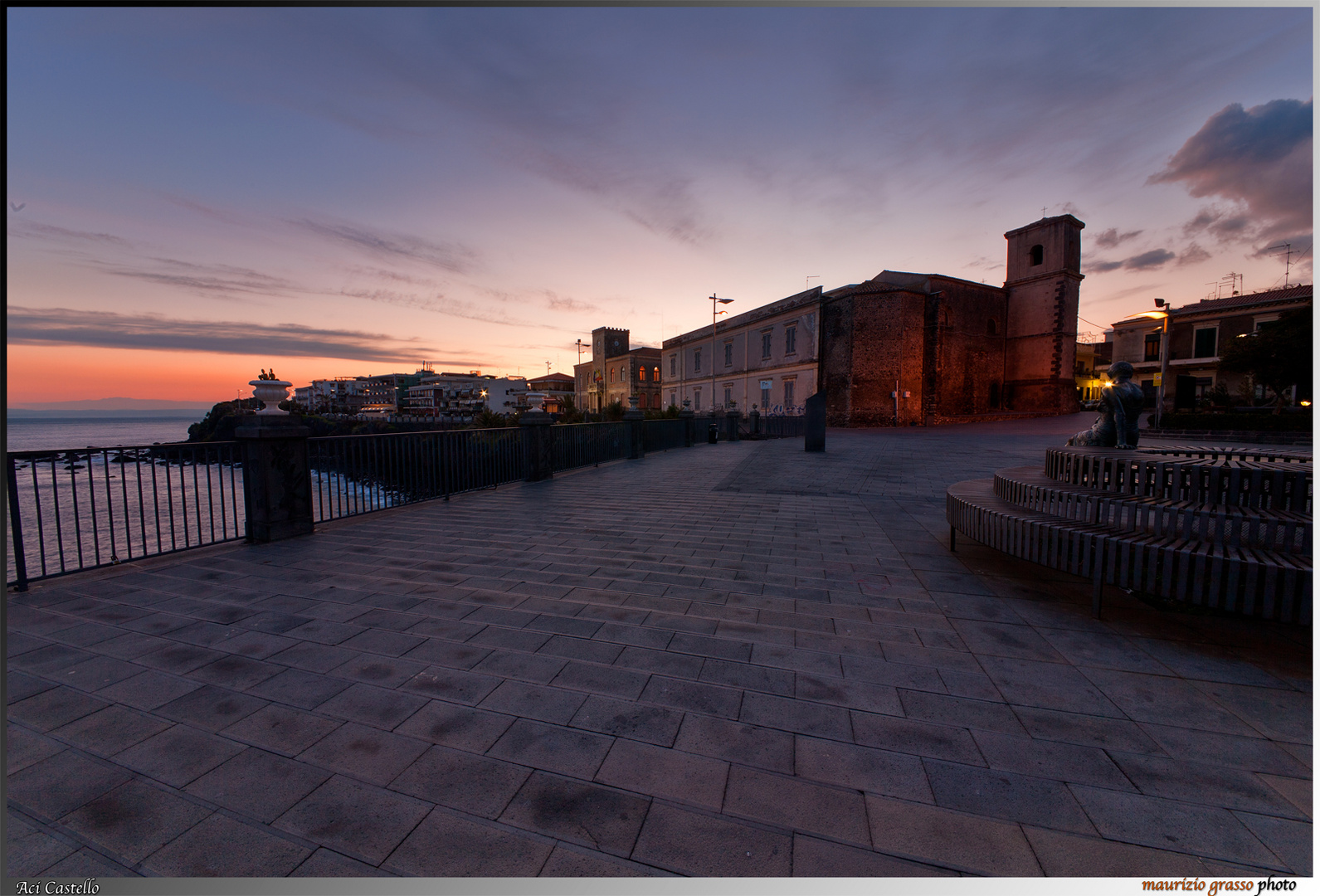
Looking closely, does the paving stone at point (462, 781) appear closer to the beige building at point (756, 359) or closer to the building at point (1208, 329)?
the beige building at point (756, 359)

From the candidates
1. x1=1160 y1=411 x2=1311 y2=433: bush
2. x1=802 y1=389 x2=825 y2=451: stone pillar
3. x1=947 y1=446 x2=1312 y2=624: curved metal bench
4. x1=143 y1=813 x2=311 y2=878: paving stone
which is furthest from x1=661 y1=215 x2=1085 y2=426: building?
x1=143 y1=813 x2=311 y2=878: paving stone

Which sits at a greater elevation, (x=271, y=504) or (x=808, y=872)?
(x=271, y=504)

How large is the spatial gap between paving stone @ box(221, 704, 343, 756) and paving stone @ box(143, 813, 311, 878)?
38 cm

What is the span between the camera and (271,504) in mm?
5137

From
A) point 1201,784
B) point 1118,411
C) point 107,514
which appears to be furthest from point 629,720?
point 107,514

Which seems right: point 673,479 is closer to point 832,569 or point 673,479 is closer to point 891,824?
point 832,569

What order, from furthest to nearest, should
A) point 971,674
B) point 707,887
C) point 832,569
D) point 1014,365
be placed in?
1. point 1014,365
2. point 832,569
3. point 971,674
4. point 707,887

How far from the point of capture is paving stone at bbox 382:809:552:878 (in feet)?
4.91

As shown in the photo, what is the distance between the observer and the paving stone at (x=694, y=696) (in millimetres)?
2260

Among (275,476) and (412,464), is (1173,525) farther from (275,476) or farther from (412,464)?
(275,476)

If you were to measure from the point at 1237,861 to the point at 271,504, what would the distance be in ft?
22.4

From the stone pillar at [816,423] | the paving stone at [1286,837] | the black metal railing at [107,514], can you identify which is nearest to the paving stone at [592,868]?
the paving stone at [1286,837]

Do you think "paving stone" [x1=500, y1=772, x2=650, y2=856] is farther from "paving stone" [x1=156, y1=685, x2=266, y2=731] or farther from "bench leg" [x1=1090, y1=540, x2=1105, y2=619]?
"bench leg" [x1=1090, y1=540, x2=1105, y2=619]

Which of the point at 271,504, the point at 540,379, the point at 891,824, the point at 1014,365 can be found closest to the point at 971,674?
the point at 891,824
